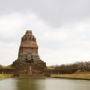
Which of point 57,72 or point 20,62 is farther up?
point 20,62

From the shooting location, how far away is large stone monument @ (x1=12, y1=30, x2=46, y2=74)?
217 ft

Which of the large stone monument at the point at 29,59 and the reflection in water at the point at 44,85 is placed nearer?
the reflection in water at the point at 44,85

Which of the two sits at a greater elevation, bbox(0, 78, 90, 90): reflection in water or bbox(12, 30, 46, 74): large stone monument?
bbox(12, 30, 46, 74): large stone monument

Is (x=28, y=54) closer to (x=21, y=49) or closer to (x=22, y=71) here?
(x=21, y=49)

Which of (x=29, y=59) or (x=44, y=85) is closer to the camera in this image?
(x=44, y=85)

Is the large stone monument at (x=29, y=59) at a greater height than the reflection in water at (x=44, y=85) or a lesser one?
greater

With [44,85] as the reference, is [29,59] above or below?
above

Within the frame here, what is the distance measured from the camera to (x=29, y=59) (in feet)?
237

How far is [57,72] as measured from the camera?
6300 centimetres

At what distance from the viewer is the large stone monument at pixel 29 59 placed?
66250mm

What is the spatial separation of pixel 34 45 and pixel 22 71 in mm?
16304

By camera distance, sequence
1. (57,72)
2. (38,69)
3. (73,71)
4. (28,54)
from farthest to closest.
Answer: (28,54) → (38,69) → (57,72) → (73,71)

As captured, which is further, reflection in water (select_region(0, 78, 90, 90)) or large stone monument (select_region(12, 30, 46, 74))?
large stone monument (select_region(12, 30, 46, 74))

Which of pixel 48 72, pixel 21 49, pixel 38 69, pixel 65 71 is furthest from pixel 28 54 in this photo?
pixel 65 71
